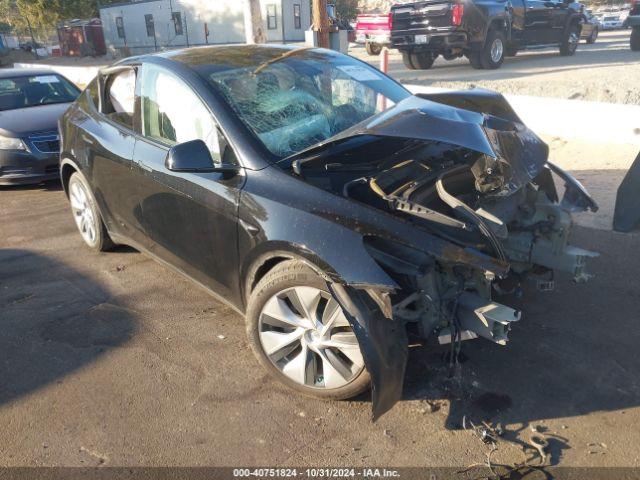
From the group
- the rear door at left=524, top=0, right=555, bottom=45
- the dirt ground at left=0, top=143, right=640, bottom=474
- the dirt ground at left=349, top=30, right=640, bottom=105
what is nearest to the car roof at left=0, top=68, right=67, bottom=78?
the dirt ground at left=0, top=143, right=640, bottom=474

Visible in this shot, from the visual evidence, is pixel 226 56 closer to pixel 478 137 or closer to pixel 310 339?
pixel 478 137

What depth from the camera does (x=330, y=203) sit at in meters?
2.77

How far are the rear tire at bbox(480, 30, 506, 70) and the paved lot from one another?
434 inches

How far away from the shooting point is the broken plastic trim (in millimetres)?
2537

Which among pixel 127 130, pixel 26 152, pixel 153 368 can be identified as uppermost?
pixel 127 130

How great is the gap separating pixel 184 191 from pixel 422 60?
13.9 meters

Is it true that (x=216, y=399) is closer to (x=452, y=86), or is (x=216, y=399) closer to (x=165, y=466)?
(x=165, y=466)

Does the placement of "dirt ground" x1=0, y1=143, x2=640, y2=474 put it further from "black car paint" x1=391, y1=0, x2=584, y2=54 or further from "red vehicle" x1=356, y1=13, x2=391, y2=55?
"red vehicle" x1=356, y1=13, x2=391, y2=55

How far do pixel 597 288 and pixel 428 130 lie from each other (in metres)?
1.98

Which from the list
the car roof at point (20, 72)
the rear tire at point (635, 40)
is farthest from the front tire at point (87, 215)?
the rear tire at point (635, 40)

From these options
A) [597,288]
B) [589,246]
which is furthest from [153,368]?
[589,246]

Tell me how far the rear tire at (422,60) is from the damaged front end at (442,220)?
1289 centimetres

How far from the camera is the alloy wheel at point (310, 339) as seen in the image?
9.05 ft

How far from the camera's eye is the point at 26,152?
22.4ft
